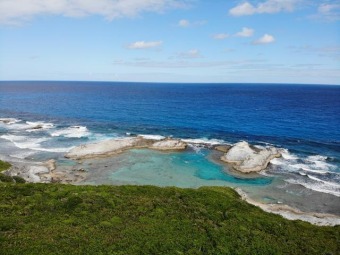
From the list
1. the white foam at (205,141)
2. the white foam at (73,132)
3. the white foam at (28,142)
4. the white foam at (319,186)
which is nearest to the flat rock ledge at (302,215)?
the white foam at (319,186)

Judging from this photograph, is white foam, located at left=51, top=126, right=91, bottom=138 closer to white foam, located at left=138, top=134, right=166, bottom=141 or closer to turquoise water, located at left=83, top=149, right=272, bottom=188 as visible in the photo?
white foam, located at left=138, top=134, right=166, bottom=141

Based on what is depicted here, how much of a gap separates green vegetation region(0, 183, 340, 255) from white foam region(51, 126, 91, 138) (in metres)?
53.2

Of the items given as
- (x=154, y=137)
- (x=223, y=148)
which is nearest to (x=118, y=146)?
(x=154, y=137)

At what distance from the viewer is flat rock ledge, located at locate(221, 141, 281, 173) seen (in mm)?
64875

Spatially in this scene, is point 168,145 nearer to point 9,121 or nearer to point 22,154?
point 22,154

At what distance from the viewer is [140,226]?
30.2 metres

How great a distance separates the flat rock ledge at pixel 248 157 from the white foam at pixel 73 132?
144 feet

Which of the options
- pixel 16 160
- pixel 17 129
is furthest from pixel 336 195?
pixel 17 129

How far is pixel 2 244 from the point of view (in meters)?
25.0

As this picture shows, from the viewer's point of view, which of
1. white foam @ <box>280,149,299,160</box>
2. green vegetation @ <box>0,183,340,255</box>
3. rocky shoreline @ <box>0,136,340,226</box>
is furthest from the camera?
white foam @ <box>280,149,299,160</box>

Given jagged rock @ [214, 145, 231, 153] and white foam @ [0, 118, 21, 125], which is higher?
white foam @ [0, 118, 21, 125]

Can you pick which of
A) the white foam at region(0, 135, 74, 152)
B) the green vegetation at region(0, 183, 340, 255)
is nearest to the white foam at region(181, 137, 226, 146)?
the white foam at region(0, 135, 74, 152)

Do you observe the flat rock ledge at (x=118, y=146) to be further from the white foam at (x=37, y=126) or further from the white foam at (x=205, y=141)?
the white foam at (x=37, y=126)

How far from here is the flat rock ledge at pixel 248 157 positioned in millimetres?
64875
